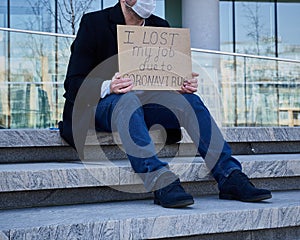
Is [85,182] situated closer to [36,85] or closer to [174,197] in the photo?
[174,197]

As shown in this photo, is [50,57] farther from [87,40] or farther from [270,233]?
[270,233]

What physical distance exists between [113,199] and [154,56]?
0.74 meters

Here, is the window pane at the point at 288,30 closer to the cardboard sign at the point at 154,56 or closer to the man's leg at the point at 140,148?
the cardboard sign at the point at 154,56

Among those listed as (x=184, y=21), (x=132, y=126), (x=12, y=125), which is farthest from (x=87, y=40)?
(x=184, y=21)

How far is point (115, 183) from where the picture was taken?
98.1 inches

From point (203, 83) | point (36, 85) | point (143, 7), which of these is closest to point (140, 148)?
point (143, 7)

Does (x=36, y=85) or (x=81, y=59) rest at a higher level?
(x=36, y=85)

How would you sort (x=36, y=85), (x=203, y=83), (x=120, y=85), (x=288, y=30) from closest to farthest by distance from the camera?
(x=120, y=85)
(x=203, y=83)
(x=36, y=85)
(x=288, y=30)

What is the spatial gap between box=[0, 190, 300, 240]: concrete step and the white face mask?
3.18ft

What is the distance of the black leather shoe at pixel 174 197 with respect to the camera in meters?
2.22

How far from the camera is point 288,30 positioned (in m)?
14.8

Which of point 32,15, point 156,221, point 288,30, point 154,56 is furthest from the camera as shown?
point 288,30

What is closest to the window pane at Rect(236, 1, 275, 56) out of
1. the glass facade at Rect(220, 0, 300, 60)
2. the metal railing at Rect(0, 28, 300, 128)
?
the glass facade at Rect(220, 0, 300, 60)

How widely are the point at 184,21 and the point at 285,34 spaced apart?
5574 millimetres
